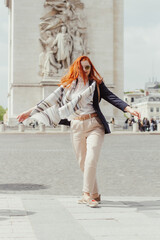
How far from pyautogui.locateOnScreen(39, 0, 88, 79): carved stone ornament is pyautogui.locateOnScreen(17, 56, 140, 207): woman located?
86.3 ft

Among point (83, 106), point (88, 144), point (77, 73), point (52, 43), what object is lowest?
point (88, 144)

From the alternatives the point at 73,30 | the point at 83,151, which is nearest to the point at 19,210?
the point at 83,151

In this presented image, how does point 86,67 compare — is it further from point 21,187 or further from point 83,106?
point 21,187

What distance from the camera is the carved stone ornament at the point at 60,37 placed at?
32.1m

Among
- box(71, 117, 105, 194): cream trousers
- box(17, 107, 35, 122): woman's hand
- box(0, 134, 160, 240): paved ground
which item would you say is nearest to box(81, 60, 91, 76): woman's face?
box(71, 117, 105, 194): cream trousers

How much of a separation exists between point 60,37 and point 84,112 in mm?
26737

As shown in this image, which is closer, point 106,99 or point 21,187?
point 106,99

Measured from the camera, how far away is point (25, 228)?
421 centimetres

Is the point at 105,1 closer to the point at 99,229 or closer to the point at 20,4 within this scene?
the point at 20,4

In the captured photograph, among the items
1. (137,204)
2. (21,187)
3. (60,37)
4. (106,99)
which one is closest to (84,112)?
(106,99)

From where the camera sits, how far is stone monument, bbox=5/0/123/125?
32312mm

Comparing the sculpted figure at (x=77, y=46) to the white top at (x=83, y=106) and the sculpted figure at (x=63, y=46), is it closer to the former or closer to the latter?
the sculpted figure at (x=63, y=46)

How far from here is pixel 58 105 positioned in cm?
595

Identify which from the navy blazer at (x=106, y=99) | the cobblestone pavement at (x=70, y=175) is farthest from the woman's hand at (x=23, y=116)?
the cobblestone pavement at (x=70, y=175)
